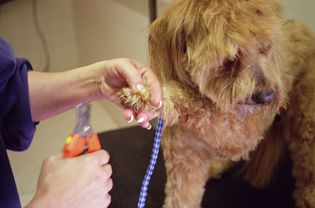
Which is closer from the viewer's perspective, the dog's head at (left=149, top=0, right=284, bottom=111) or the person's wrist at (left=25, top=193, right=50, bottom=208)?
the person's wrist at (left=25, top=193, right=50, bottom=208)

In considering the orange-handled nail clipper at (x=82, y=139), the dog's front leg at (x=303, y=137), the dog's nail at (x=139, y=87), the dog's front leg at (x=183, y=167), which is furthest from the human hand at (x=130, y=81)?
the dog's front leg at (x=303, y=137)

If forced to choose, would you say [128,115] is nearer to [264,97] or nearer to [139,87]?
[139,87]

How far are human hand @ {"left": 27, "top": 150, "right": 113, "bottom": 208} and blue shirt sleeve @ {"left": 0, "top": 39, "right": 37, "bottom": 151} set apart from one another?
26 centimetres

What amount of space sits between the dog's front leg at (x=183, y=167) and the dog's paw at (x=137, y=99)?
24 centimetres

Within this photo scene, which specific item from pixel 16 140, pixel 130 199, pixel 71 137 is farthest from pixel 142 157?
pixel 71 137

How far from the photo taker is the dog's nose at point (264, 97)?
2.56ft

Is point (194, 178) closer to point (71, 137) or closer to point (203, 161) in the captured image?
point (203, 161)

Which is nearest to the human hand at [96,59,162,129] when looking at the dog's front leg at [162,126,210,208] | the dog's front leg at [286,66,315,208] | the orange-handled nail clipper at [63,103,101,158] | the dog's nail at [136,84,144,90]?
the dog's nail at [136,84,144,90]

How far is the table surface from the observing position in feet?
3.62

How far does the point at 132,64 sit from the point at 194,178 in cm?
42

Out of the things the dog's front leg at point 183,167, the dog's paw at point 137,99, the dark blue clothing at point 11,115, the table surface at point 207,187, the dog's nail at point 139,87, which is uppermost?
the dog's nail at point 139,87

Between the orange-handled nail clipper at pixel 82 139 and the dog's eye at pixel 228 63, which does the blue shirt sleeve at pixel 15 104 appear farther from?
the dog's eye at pixel 228 63

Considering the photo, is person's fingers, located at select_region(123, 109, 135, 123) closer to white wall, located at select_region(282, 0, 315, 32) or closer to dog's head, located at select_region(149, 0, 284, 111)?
dog's head, located at select_region(149, 0, 284, 111)

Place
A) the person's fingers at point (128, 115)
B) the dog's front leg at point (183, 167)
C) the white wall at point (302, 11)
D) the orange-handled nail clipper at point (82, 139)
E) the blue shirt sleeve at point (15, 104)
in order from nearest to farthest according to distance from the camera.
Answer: the orange-handled nail clipper at point (82, 139) < the person's fingers at point (128, 115) < the blue shirt sleeve at point (15, 104) < the dog's front leg at point (183, 167) < the white wall at point (302, 11)
